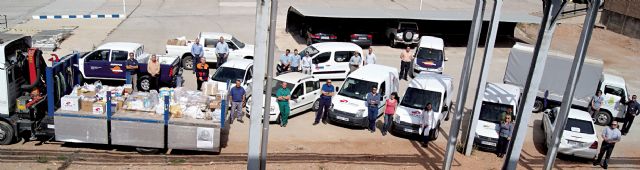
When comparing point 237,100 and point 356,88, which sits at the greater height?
point 356,88

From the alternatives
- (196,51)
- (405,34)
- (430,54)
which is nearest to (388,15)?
(405,34)

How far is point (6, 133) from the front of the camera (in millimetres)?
13906

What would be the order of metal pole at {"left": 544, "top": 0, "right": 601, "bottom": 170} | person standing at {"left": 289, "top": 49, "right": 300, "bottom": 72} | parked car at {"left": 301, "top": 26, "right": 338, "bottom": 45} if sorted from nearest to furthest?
metal pole at {"left": 544, "top": 0, "right": 601, "bottom": 170} < person standing at {"left": 289, "top": 49, "right": 300, "bottom": 72} < parked car at {"left": 301, "top": 26, "right": 338, "bottom": 45}

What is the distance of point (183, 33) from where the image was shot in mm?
30250

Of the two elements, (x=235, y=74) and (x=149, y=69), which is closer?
(x=235, y=74)

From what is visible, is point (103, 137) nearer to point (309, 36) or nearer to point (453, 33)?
point (309, 36)

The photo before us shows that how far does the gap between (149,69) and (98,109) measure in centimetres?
522

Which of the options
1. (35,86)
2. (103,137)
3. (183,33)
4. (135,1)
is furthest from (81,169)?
(135,1)

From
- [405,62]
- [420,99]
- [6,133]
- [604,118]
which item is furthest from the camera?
[405,62]

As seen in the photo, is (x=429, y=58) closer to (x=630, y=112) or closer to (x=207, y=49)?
(x=630, y=112)

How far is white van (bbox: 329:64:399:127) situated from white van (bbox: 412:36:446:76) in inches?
175

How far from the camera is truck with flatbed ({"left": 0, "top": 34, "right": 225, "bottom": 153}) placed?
533 inches

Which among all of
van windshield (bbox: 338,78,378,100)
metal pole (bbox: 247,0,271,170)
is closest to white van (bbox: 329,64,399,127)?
van windshield (bbox: 338,78,378,100)

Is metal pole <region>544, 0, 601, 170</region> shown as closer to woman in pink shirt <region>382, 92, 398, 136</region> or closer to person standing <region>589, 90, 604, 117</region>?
woman in pink shirt <region>382, 92, 398, 136</region>
